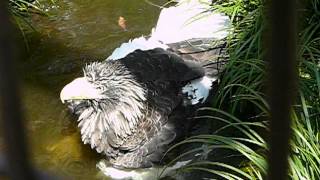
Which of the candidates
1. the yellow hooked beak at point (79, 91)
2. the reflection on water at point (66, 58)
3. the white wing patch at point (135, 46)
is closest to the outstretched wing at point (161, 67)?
the white wing patch at point (135, 46)

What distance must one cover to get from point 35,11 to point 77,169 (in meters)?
1.54

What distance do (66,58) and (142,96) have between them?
819 mm

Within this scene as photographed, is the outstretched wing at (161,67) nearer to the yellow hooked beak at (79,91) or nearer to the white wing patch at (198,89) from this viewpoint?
the white wing patch at (198,89)

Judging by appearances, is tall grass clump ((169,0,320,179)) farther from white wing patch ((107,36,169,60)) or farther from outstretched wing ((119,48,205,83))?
white wing patch ((107,36,169,60))

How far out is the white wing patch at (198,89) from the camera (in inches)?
142

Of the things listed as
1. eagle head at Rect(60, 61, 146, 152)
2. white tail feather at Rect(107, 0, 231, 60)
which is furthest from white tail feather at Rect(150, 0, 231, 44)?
eagle head at Rect(60, 61, 146, 152)

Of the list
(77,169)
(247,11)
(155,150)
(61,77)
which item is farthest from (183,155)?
(61,77)

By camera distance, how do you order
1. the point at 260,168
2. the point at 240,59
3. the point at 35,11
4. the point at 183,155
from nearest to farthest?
the point at 260,168 → the point at 183,155 → the point at 240,59 → the point at 35,11

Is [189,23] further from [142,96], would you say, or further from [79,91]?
[79,91]

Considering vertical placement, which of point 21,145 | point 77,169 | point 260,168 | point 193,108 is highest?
point 21,145

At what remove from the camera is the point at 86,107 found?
3803 millimetres

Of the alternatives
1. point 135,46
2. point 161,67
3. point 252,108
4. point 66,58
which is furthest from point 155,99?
point 66,58

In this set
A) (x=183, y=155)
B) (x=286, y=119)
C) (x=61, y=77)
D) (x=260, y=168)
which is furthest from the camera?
(x=61, y=77)

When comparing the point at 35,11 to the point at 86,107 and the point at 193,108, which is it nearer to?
the point at 86,107
